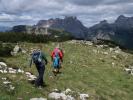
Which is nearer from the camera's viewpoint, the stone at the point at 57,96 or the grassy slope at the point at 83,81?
the stone at the point at 57,96

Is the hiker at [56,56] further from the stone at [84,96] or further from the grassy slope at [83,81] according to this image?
the stone at [84,96]

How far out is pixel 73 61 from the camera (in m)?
40.5

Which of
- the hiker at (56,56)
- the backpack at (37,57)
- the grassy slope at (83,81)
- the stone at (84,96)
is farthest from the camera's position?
the hiker at (56,56)

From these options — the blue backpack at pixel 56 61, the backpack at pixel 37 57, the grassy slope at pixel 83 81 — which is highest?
the backpack at pixel 37 57

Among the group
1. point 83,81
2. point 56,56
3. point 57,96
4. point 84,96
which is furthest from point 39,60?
point 83,81

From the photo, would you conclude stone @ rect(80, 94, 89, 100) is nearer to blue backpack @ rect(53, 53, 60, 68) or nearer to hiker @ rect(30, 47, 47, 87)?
hiker @ rect(30, 47, 47, 87)

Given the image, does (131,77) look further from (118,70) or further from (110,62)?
(110,62)

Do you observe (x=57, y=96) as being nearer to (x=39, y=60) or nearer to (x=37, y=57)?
(x=39, y=60)

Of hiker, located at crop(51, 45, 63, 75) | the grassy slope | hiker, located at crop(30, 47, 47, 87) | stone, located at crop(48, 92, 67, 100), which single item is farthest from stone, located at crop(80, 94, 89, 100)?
hiker, located at crop(51, 45, 63, 75)

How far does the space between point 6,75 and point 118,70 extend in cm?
1467

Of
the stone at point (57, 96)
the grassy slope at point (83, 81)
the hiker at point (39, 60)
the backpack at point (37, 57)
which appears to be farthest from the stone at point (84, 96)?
the backpack at point (37, 57)

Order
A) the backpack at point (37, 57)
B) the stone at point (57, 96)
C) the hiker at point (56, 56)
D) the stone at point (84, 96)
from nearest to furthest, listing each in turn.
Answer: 1. the stone at point (57, 96)
2. the stone at point (84, 96)
3. the backpack at point (37, 57)
4. the hiker at point (56, 56)

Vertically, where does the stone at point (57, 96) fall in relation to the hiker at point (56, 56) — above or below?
below

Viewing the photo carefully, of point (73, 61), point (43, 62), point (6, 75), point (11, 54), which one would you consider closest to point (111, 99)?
point (43, 62)
